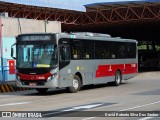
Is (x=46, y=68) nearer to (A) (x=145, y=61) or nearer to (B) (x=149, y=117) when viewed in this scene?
(B) (x=149, y=117)

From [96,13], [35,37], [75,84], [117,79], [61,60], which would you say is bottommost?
[117,79]

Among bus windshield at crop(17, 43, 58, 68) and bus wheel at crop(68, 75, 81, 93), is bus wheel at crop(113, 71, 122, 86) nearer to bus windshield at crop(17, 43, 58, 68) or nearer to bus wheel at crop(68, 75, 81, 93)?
bus wheel at crop(68, 75, 81, 93)

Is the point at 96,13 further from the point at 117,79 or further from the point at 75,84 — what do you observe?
the point at 75,84

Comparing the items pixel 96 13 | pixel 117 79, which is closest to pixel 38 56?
pixel 117 79

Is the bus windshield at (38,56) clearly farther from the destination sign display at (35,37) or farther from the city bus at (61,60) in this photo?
the destination sign display at (35,37)

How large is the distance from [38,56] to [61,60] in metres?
1.15

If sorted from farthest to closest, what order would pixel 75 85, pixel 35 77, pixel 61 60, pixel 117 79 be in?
pixel 117 79 < pixel 75 85 < pixel 61 60 < pixel 35 77

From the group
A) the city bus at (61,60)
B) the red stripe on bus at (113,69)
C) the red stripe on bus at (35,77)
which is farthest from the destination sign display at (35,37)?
the red stripe on bus at (113,69)

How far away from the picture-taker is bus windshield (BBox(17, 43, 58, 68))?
813 inches

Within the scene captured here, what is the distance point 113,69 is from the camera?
88.0ft

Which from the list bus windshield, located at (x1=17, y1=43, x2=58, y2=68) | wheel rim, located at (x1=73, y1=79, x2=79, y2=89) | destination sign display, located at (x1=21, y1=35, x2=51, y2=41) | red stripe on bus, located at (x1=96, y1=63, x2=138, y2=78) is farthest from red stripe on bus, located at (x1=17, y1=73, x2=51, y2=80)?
red stripe on bus, located at (x1=96, y1=63, x2=138, y2=78)

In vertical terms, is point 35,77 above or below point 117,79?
above

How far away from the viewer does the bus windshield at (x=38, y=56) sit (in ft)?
67.7

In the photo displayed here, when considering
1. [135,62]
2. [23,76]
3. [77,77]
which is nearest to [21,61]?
[23,76]
